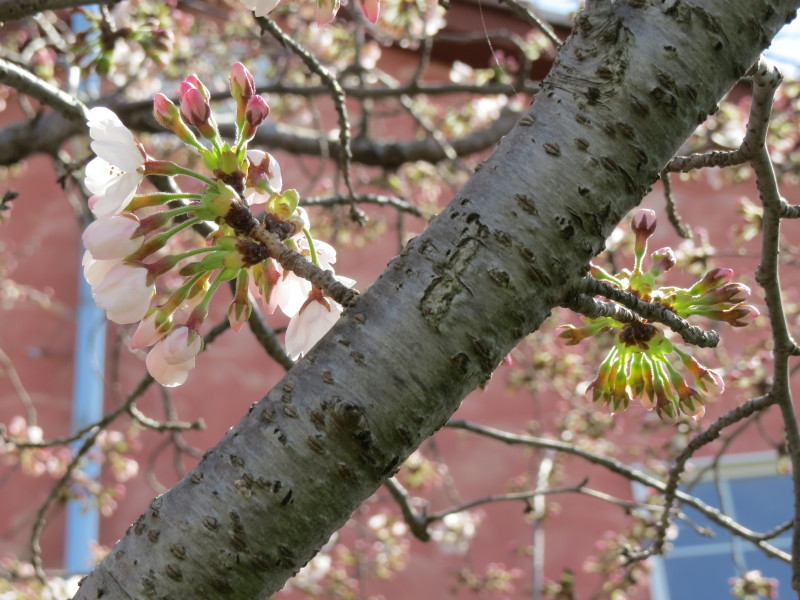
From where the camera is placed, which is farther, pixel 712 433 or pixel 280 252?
pixel 712 433

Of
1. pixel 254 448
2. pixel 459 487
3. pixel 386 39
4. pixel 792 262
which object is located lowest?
pixel 254 448

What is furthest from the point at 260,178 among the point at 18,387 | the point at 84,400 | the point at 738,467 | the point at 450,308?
the point at 738,467

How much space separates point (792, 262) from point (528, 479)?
2.07m

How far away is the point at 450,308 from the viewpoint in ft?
2.47

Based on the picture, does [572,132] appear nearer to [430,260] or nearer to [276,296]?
[430,260]

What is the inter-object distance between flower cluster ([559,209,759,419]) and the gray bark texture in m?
0.32

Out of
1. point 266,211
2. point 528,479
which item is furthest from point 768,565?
point 266,211

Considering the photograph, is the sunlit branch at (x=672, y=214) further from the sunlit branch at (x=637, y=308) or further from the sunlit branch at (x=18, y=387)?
the sunlit branch at (x=18, y=387)

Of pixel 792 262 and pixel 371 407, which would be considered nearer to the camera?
pixel 371 407

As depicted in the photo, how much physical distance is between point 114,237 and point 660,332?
67 cm

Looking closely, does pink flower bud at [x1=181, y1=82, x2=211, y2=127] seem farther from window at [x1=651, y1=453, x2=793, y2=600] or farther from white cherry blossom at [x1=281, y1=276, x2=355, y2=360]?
window at [x1=651, y1=453, x2=793, y2=600]

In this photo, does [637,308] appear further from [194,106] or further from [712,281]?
[194,106]

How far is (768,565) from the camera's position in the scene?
501 cm

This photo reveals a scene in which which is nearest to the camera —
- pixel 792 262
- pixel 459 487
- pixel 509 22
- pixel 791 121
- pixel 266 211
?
pixel 266 211
